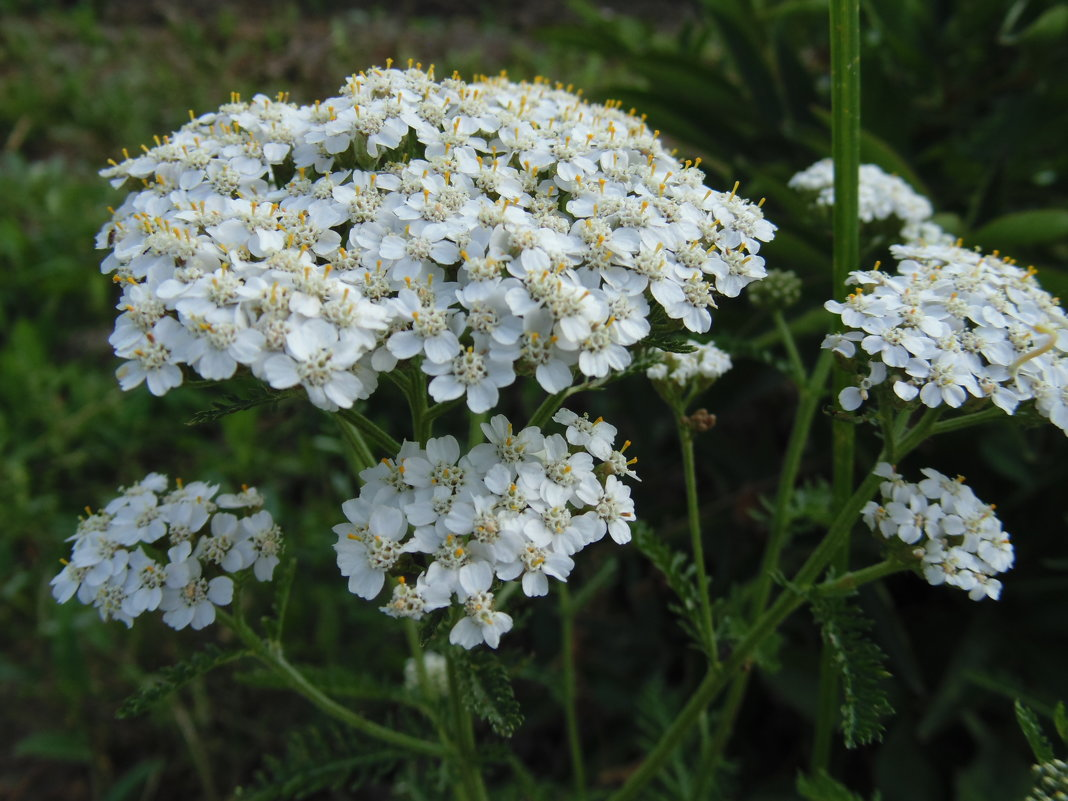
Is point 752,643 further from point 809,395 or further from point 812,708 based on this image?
point 812,708

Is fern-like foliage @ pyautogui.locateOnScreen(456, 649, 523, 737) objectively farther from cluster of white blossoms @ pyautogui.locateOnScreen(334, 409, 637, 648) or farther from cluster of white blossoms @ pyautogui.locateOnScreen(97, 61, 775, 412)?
cluster of white blossoms @ pyautogui.locateOnScreen(97, 61, 775, 412)

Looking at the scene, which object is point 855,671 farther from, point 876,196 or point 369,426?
point 876,196

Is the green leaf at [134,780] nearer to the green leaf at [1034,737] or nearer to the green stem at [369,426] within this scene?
the green stem at [369,426]

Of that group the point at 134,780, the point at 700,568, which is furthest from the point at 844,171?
the point at 134,780

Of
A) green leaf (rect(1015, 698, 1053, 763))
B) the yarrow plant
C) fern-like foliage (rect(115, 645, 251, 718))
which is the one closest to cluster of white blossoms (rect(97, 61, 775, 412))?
the yarrow plant

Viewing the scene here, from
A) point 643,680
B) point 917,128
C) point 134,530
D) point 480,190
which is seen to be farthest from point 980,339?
point 917,128

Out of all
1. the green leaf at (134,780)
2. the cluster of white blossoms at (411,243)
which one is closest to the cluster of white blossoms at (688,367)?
the cluster of white blossoms at (411,243)

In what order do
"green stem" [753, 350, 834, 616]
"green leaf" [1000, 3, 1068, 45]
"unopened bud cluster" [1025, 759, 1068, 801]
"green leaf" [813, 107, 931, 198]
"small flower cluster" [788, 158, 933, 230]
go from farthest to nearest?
"green leaf" [1000, 3, 1068, 45] → "green leaf" [813, 107, 931, 198] → "small flower cluster" [788, 158, 933, 230] → "green stem" [753, 350, 834, 616] → "unopened bud cluster" [1025, 759, 1068, 801]
